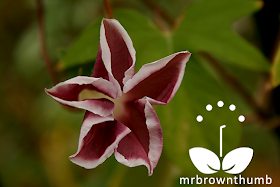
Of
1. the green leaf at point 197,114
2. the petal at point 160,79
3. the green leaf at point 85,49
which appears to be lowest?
the petal at point 160,79

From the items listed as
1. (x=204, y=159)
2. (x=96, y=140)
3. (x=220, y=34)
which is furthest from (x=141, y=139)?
(x=220, y=34)

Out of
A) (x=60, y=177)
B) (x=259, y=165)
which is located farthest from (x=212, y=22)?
(x=60, y=177)

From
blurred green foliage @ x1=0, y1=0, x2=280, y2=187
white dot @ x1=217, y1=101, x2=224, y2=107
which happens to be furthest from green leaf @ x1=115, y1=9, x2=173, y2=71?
white dot @ x1=217, y1=101, x2=224, y2=107

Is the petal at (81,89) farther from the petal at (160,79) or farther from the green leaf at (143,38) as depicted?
the green leaf at (143,38)

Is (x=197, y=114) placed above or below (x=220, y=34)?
below

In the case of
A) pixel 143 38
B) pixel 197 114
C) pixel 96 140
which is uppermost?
pixel 143 38

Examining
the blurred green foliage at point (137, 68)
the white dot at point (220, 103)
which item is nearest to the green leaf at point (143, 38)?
the blurred green foliage at point (137, 68)

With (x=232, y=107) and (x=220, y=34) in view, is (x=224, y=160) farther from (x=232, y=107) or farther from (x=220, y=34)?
(x=220, y=34)

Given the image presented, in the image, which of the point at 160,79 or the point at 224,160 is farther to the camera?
the point at 224,160
